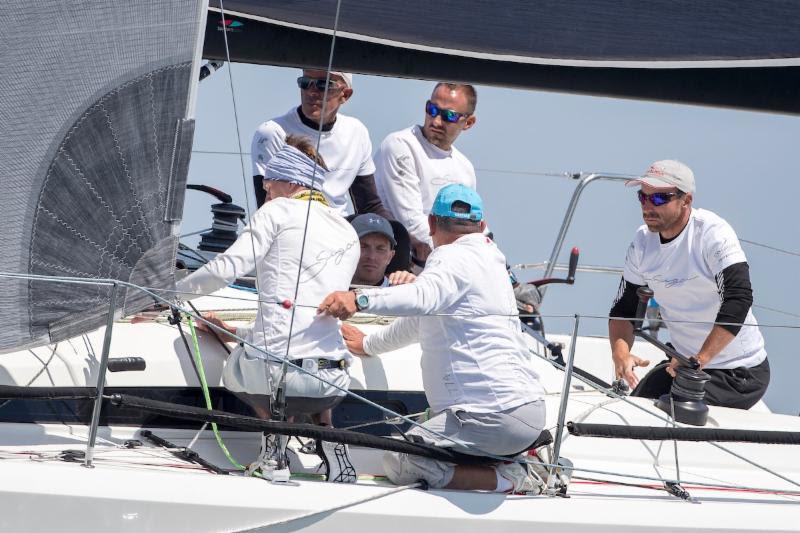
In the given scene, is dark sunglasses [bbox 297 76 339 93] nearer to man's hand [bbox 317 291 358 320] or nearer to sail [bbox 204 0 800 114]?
sail [bbox 204 0 800 114]

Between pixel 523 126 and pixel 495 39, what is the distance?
3.61 meters

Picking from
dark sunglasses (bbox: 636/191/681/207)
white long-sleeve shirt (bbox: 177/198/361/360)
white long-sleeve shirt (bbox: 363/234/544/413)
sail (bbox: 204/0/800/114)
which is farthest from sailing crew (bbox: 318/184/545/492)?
dark sunglasses (bbox: 636/191/681/207)

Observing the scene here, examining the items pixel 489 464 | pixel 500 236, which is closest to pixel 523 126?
pixel 500 236

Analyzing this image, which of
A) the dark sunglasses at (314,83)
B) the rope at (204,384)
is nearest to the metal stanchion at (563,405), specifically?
the rope at (204,384)

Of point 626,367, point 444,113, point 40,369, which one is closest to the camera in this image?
point 40,369

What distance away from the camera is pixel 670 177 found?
3904 millimetres

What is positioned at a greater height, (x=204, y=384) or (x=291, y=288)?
(x=291, y=288)

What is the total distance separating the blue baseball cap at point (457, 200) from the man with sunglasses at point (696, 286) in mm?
963

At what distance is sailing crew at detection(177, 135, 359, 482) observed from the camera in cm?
314

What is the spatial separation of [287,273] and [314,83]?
3.95 feet

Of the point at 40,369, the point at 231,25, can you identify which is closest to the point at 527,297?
the point at 231,25

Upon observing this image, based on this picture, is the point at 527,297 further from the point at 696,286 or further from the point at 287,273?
the point at 287,273

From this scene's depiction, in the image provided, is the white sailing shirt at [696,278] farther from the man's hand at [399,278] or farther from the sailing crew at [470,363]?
the sailing crew at [470,363]

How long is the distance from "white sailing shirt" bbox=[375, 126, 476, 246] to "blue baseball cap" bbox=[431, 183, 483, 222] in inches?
48.8
